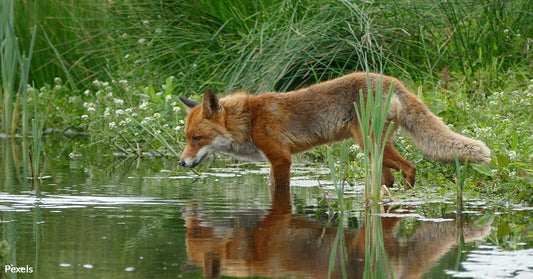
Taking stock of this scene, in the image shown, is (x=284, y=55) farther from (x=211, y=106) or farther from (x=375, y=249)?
(x=375, y=249)

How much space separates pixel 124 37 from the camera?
42.2ft

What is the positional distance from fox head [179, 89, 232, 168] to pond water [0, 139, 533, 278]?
0.96ft

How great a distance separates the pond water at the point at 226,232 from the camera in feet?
13.9

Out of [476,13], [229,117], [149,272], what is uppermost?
[476,13]

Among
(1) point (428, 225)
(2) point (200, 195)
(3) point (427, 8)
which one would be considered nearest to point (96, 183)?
(2) point (200, 195)

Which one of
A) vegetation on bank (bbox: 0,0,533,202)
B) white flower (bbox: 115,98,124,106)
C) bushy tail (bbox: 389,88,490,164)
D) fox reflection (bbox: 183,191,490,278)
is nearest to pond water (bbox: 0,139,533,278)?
fox reflection (bbox: 183,191,490,278)

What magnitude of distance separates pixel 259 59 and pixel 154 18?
2588 millimetres

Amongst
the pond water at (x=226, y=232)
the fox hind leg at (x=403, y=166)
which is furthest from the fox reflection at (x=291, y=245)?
the fox hind leg at (x=403, y=166)

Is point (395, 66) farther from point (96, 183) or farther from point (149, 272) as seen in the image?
point (149, 272)

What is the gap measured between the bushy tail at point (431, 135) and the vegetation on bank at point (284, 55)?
1.53 metres

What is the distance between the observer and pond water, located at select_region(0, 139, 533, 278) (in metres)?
4.25

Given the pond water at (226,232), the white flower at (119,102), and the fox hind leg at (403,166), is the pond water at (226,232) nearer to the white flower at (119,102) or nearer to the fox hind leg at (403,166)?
the fox hind leg at (403,166)

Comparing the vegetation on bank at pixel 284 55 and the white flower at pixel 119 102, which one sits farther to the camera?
the white flower at pixel 119 102

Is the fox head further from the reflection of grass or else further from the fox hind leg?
the reflection of grass
